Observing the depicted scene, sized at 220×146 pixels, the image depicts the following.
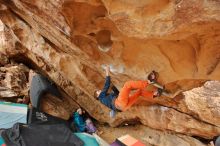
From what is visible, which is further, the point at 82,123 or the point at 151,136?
the point at 82,123

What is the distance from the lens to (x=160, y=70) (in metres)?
5.25

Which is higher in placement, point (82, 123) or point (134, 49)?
point (134, 49)

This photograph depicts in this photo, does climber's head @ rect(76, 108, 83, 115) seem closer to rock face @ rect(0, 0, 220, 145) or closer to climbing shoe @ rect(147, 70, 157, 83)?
rock face @ rect(0, 0, 220, 145)

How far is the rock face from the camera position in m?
4.08

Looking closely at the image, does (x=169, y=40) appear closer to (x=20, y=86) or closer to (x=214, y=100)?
(x=214, y=100)

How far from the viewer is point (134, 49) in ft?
17.6

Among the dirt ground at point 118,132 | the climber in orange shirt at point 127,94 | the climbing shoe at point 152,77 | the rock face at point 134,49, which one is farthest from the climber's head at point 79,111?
the climbing shoe at point 152,77

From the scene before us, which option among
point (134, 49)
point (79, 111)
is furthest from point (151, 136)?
point (134, 49)

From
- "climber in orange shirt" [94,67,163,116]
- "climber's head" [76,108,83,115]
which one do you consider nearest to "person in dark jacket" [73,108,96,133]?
"climber's head" [76,108,83,115]

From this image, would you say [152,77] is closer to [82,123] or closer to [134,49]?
[134,49]

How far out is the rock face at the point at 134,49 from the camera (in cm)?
408

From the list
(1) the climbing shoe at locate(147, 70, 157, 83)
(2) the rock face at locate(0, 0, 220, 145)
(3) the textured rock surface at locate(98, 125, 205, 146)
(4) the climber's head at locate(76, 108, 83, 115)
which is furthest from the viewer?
(4) the climber's head at locate(76, 108, 83, 115)

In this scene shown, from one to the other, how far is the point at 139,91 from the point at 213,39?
5.57 feet

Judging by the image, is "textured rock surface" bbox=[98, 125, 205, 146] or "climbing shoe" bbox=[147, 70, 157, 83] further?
"textured rock surface" bbox=[98, 125, 205, 146]
